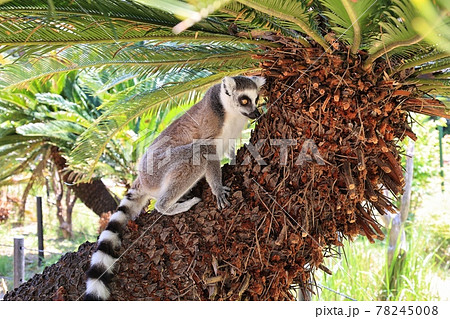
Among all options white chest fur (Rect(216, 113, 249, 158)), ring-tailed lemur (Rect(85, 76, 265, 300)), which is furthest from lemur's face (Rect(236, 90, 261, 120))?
white chest fur (Rect(216, 113, 249, 158))

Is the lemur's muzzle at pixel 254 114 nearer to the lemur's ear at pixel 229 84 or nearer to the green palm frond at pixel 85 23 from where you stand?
the lemur's ear at pixel 229 84

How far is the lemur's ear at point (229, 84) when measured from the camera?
135 inches

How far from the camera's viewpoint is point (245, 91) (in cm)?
340

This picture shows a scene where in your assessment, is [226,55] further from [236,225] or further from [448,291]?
[448,291]

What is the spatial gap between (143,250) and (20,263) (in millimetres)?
3144

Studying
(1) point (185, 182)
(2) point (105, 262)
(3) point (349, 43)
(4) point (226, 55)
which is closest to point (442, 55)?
(3) point (349, 43)

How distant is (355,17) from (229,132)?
5.50 ft

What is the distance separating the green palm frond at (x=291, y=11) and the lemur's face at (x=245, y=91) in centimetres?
87

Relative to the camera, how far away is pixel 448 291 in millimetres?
7148

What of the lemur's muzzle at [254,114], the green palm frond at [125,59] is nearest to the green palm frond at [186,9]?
the lemur's muzzle at [254,114]

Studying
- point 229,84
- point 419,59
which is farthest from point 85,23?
point 419,59

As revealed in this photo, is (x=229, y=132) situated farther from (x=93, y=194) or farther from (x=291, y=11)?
(x=93, y=194)

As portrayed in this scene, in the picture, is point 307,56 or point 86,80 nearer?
point 307,56
